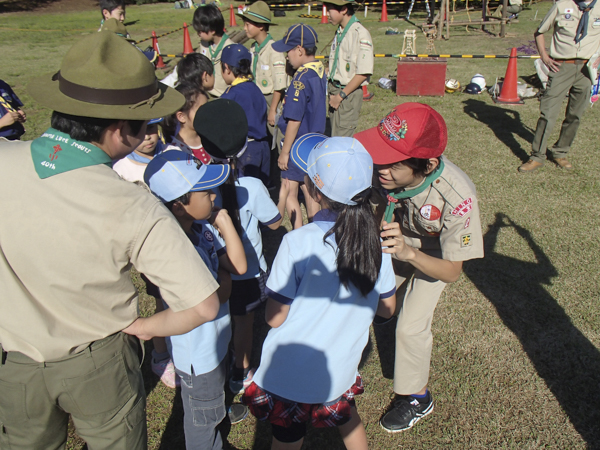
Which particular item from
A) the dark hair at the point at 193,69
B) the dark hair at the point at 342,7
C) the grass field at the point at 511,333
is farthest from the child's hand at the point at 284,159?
the dark hair at the point at 342,7

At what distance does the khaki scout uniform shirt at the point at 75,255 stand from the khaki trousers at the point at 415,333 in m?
1.54

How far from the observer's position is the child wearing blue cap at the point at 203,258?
2.06 metres

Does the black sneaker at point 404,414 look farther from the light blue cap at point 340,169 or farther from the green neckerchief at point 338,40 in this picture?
the green neckerchief at point 338,40

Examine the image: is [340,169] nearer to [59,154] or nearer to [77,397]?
[59,154]

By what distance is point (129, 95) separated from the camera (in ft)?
4.99

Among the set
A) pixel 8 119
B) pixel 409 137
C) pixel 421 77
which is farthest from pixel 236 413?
pixel 421 77

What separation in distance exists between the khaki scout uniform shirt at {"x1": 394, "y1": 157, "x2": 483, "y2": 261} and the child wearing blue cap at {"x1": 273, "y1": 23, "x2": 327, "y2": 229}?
6.89 ft

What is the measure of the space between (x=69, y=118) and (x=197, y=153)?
1.93 meters

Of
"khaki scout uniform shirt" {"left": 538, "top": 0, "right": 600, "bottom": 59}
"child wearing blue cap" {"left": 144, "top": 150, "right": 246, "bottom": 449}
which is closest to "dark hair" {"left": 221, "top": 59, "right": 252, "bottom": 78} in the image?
"child wearing blue cap" {"left": 144, "top": 150, "right": 246, "bottom": 449}

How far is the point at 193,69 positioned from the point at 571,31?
16.7 feet

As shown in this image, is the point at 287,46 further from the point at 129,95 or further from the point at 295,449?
the point at 295,449

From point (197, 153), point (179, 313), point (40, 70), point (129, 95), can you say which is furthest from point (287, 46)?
point (40, 70)

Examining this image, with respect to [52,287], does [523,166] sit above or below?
below

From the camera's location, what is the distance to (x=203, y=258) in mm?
2127
